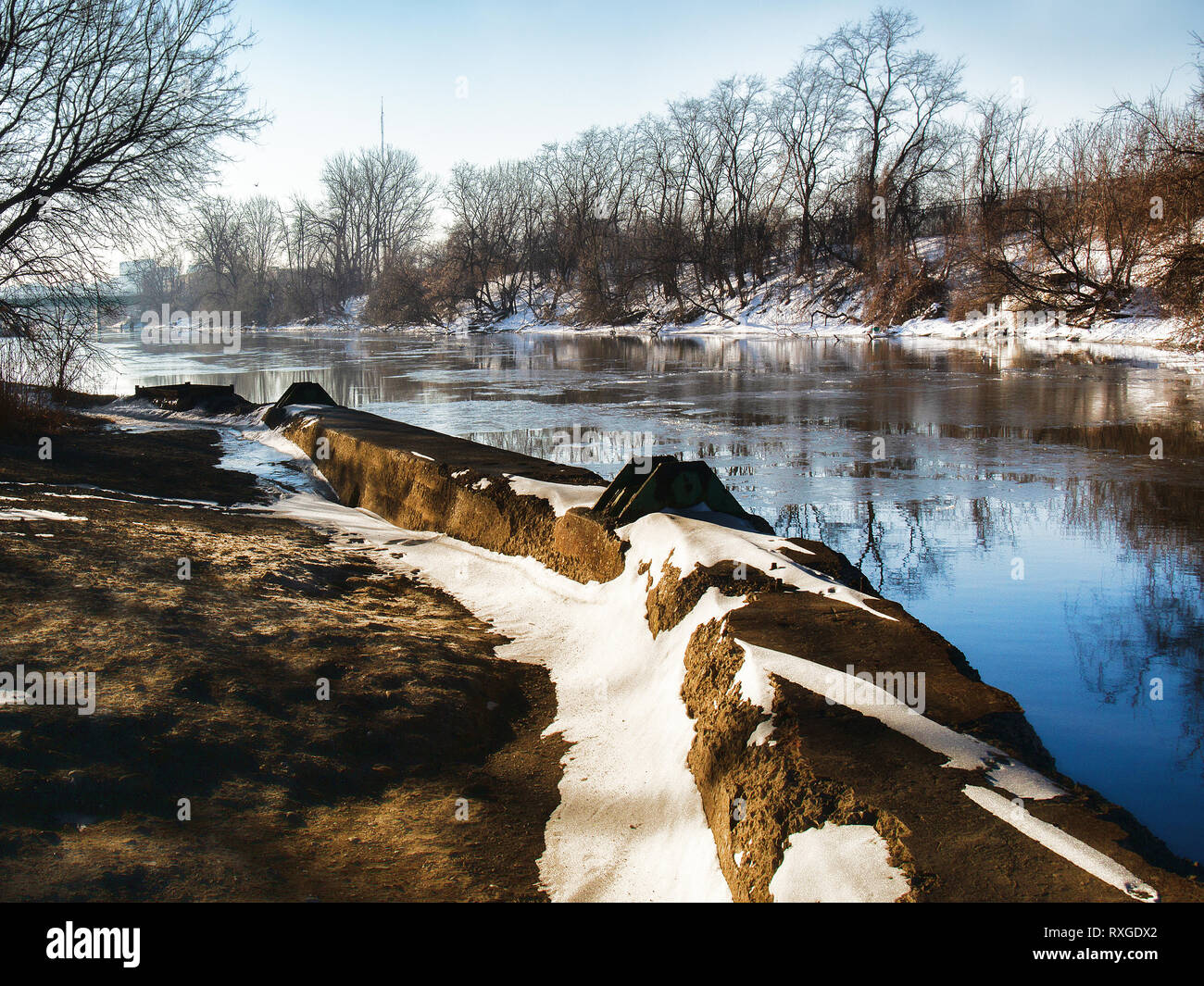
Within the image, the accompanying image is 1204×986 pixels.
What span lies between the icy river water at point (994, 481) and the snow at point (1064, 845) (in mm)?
965

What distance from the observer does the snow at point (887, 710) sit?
8.58ft

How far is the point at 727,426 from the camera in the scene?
1275cm

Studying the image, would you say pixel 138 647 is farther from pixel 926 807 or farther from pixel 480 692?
pixel 926 807

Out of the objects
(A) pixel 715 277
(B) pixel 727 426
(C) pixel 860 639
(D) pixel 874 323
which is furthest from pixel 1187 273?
(A) pixel 715 277

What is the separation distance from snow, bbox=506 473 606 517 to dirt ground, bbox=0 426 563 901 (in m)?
1.01

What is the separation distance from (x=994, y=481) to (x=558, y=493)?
15.5 ft

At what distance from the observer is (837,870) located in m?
2.29

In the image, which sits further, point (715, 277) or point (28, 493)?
point (715, 277)

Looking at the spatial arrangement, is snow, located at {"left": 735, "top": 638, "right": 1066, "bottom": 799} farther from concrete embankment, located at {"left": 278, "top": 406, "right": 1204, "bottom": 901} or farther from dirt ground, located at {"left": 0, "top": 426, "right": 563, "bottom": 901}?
dirt ground, located at {"left": 0, "top": 426, "right": 563, "bottom": 901}

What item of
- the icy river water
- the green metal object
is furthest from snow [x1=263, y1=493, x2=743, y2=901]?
the icy river water

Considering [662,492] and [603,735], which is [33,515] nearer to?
[662,492]

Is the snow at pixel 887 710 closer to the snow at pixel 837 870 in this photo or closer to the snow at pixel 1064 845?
the snow at pixel 1064 845
